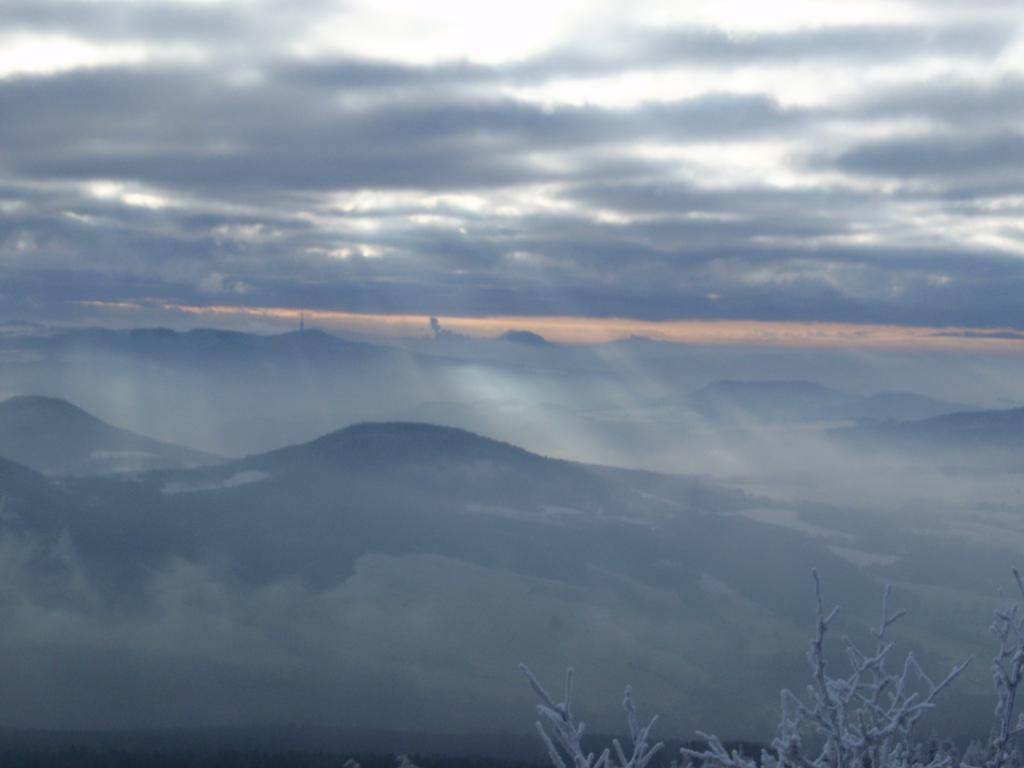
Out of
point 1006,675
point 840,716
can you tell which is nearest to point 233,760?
point 1006,675

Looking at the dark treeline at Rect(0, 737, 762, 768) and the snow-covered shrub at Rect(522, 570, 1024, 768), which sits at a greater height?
the snow-covered shrub at Rect(522, 570, 1024, 768)

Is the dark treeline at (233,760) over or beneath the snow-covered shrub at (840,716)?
beneath

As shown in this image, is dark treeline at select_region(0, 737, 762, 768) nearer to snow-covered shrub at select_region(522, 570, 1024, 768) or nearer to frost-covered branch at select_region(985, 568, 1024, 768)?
frost-covered branch at select_region(985, 568, 1024, 768)

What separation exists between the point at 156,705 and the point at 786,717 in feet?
547

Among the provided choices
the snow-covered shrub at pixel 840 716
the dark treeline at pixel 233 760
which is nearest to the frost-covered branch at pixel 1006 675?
the snow-covered shrub at pixel 840 716

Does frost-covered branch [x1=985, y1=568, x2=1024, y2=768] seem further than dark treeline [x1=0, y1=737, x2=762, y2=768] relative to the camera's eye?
No

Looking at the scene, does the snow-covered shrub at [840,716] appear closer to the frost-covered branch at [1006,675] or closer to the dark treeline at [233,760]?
the frost-covered branch at [1006,675]

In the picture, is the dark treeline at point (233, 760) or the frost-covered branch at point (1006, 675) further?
the dark treeline at point (233, 760)

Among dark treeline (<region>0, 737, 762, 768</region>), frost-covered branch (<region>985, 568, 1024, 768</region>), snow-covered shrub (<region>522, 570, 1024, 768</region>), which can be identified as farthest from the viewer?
dark treeline (<region>0, 737, 762, 768</region>)

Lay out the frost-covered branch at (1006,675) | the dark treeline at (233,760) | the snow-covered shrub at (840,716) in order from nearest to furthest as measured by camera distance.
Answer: the snow-covered shrub at (840,716) < the frost-covered branch at (1006,675) < the dark treeline at (233,760)

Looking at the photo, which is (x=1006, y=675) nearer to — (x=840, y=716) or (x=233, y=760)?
(x=840, y=716)

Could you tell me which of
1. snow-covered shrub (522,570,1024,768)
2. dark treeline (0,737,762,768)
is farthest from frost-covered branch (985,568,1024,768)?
dark treeline (0,737,762,768)

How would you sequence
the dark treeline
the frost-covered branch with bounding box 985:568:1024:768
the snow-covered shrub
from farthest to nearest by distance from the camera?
the dark treeline → the frost-covered branch with bounding box 985:568:1024:768 → the snow-covered shrub

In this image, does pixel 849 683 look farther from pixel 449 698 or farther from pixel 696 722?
pixel 449 698
